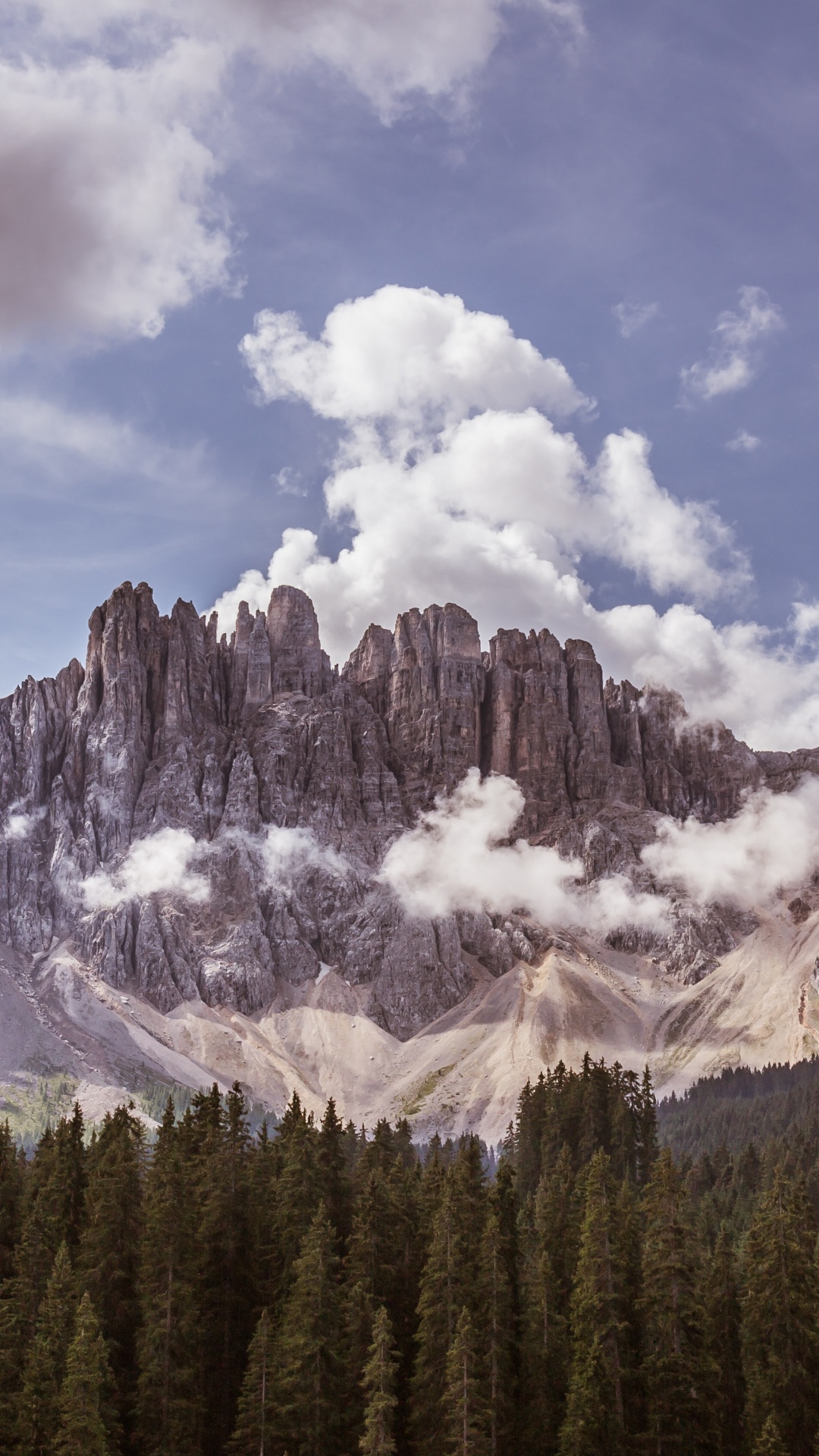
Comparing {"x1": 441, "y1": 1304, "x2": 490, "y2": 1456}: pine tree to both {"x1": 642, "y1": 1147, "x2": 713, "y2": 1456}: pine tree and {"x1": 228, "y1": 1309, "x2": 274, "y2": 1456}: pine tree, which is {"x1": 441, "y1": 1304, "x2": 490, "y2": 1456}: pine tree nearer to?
{"x1": 642, "y1": 1147, "x2": 713, "y2": 1456}: pine tree

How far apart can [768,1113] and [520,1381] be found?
142m

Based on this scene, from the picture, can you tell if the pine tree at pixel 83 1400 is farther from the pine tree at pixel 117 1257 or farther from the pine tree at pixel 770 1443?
the pine tree at pixel 770 1443

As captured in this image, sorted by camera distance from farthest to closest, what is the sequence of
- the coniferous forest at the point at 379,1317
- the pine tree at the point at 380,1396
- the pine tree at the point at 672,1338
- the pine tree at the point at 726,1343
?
1. the pine tree at the point at 726,1343
2. the coniferous forest at the point at 379,1317
3. the pine tree at the point at 672,1338
4. the pine tree at the point at 380,1396

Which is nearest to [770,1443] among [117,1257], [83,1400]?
[83,1400]

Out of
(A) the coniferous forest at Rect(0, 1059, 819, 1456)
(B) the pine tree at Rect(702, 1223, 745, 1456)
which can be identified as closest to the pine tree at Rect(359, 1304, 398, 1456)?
(A) the coniferous forest at Rect(0, 1059, 819, 1456)

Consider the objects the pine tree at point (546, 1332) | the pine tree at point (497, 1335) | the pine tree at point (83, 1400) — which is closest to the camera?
the pine tree at point (83, 1400)

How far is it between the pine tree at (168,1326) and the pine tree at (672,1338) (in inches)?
786

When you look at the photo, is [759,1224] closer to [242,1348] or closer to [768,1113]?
[242,1348]

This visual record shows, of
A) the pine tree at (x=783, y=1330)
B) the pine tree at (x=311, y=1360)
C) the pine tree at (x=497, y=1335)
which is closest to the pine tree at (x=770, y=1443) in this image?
the pine tree at (x=783, y=1330)

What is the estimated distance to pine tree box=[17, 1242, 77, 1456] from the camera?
195 feet

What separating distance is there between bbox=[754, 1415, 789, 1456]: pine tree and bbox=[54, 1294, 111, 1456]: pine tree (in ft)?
84.8

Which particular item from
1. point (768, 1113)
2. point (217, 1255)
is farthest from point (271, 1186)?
point (768, 1113)

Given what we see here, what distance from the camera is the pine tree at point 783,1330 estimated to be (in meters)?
60.8

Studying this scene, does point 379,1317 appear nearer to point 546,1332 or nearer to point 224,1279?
point 546,1332
